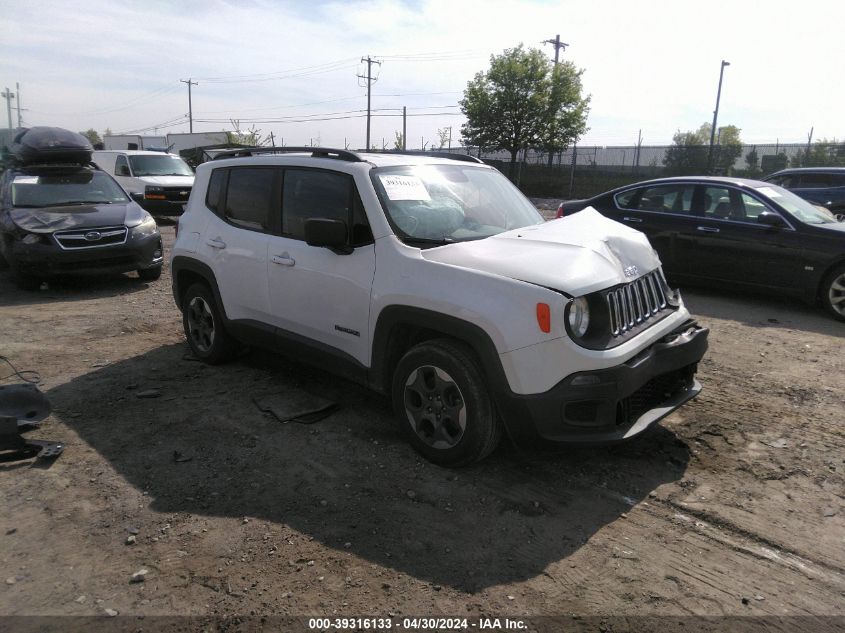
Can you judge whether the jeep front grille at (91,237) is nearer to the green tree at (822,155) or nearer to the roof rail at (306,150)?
the roof rail at (306,150)

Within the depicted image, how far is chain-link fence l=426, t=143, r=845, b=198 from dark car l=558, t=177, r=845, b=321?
20380 mm

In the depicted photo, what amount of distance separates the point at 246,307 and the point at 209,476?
1.59m

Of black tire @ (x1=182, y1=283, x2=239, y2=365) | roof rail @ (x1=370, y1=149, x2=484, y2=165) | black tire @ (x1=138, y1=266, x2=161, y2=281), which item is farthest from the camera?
black tire @ (x1=138, y1=266, x2=161, y2=281)

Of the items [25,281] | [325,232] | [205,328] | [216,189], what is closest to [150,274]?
[25,281]

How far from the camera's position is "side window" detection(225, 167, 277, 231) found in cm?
470

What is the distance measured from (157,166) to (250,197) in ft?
47.3

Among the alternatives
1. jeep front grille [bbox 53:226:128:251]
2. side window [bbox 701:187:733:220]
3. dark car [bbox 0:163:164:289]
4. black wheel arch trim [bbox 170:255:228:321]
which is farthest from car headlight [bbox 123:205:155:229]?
side window [bbox 701:187:733:220]

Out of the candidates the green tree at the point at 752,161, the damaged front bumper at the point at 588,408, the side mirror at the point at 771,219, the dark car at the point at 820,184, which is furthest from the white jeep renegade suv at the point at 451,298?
the green tree at the point at 752,161

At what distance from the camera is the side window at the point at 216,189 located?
517 centimetres

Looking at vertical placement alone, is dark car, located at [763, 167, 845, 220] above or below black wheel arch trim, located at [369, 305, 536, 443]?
above

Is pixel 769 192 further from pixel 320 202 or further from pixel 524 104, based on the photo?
pixel 524 104

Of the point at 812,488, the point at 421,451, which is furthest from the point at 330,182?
the point at 812,488

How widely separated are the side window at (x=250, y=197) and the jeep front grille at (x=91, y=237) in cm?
432

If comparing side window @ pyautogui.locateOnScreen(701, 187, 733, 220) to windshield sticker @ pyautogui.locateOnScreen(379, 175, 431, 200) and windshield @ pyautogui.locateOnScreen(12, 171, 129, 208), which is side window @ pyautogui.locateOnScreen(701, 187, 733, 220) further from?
windshield @ pyautogui.locateOnScreen(12, 171, 129, 208)
